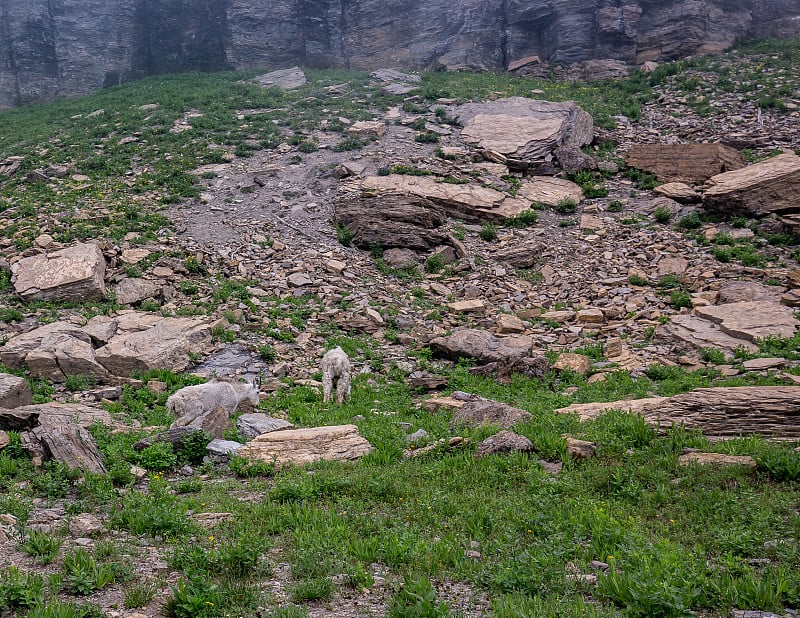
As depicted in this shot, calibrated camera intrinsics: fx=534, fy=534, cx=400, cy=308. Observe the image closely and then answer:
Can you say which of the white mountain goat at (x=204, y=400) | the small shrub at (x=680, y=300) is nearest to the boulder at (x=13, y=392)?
the white mountain goat at (x=204, y=400)

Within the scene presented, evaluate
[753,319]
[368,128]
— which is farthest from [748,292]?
[368,128]

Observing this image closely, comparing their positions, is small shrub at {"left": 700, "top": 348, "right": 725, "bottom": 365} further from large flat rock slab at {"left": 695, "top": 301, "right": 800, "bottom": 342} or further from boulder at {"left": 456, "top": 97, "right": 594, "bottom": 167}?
boulder at {"left": 456, "top": 97, "right": 594, "bottom": 167}

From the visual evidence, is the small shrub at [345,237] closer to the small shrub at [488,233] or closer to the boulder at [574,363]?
the small shrub at [488,233]

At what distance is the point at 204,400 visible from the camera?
28.4ft

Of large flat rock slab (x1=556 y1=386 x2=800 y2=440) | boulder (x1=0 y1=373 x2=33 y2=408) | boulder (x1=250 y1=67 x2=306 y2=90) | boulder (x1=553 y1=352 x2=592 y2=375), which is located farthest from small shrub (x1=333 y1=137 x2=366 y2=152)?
large flat rock slab (x1=556 y1=386 x2=800 y2=440)

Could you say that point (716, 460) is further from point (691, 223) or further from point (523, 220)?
point (523, 220)

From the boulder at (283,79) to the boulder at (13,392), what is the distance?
2673cm

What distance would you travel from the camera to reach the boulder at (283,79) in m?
32.3

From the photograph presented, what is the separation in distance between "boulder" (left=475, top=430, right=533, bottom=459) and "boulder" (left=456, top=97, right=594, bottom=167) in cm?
1587

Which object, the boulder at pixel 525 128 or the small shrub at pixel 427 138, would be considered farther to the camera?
the small shrub at pixel 427 138

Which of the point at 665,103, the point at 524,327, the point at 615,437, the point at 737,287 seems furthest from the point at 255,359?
the point at 665,103

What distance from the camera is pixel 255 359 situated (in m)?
11.5

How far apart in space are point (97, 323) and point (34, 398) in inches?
114

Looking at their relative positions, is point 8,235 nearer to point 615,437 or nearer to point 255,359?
point 255,359
